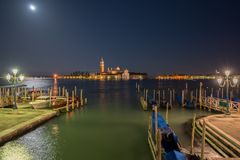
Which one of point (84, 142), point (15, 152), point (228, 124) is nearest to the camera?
point (15, 152)

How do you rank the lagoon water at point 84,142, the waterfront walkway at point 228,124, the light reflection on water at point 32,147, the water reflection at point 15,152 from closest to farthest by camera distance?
the waterfront walkway at point 228,124
the water reflection at point 15,152
the light reflection on water at point 32,147
the lagoon water at point 84,142

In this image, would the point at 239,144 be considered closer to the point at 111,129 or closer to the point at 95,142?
the point at 95,142

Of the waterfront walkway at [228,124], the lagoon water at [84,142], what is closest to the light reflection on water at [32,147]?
the lagoon water at [84,142]

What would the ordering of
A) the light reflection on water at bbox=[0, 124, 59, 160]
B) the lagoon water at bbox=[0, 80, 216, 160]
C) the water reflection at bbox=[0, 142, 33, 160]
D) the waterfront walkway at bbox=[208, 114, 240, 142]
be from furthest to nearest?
the lagoon water at bbox=[0, 80, 216, 160]
the light reflection on water at bbox=[0, 124, 59, 160]
the water reflection at bbox=[0, 142, 33, 160]
the waterfront walkway at bbox=[208, 114, 240, 142]

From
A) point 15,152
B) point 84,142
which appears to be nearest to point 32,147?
point 15,152

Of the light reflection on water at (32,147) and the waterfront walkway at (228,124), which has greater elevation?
the waterfront walkway at (228,124)

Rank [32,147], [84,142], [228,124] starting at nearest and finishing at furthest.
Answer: [32,147]
[228,124]
[84,142]

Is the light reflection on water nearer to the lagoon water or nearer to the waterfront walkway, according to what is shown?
the lagoon water

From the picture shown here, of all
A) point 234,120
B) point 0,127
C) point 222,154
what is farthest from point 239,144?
point 0,127

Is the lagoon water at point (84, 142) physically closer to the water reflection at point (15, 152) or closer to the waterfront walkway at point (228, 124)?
the water reflection at point (15, 152)

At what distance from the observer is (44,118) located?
17.7 meters

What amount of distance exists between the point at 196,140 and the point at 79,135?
7371 mm

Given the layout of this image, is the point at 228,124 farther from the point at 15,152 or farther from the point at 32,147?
the point at 15,152

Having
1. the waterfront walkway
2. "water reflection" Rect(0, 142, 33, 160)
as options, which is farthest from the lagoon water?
the waterfront walkway
